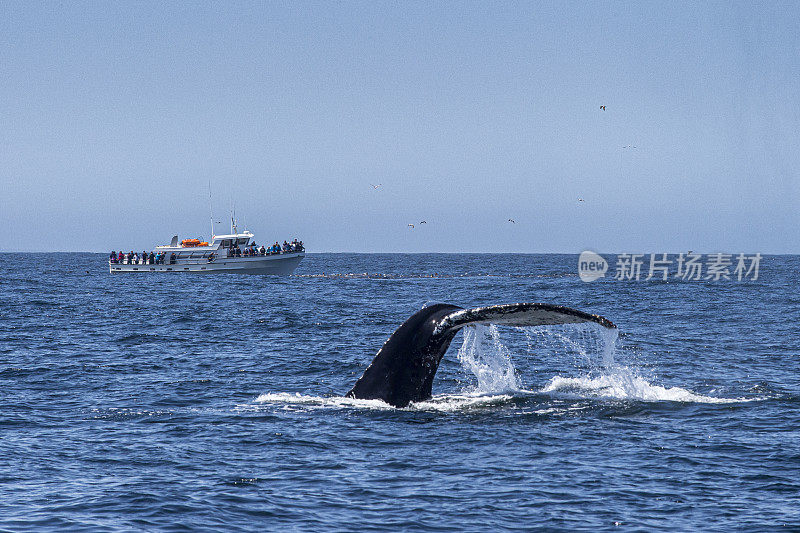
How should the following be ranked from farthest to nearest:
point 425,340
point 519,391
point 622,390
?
point 519,391 → point 622,390 → point 425,340

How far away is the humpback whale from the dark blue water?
0.42 m

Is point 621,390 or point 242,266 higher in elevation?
point 242,266

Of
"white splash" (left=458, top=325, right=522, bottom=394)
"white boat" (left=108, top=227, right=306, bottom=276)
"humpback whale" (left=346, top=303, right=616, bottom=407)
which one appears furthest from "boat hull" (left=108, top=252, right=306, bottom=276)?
"humpback whale" (left=346, top=303, right=616, bottom=407)

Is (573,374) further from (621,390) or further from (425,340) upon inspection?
(425,340)

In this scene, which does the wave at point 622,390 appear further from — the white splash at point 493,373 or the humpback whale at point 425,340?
the humpback whale at point 425,340

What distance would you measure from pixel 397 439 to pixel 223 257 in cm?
7190

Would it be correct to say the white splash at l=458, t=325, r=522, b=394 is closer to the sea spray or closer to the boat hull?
the sea spray

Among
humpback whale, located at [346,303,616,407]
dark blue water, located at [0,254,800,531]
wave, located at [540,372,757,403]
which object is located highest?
humpback whale, located at [346,303,616,407]

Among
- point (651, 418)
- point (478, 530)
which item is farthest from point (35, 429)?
point (651, 418)

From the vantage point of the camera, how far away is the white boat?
80.8 m

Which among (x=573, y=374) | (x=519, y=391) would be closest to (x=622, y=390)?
(x=519, y=391)

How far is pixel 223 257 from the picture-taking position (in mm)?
81750

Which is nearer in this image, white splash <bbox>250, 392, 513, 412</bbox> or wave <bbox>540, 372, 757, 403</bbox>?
white splash <bbox>250, 392, 513, 412</bbox>

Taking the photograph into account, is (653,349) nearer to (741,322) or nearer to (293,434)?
(741,322)
